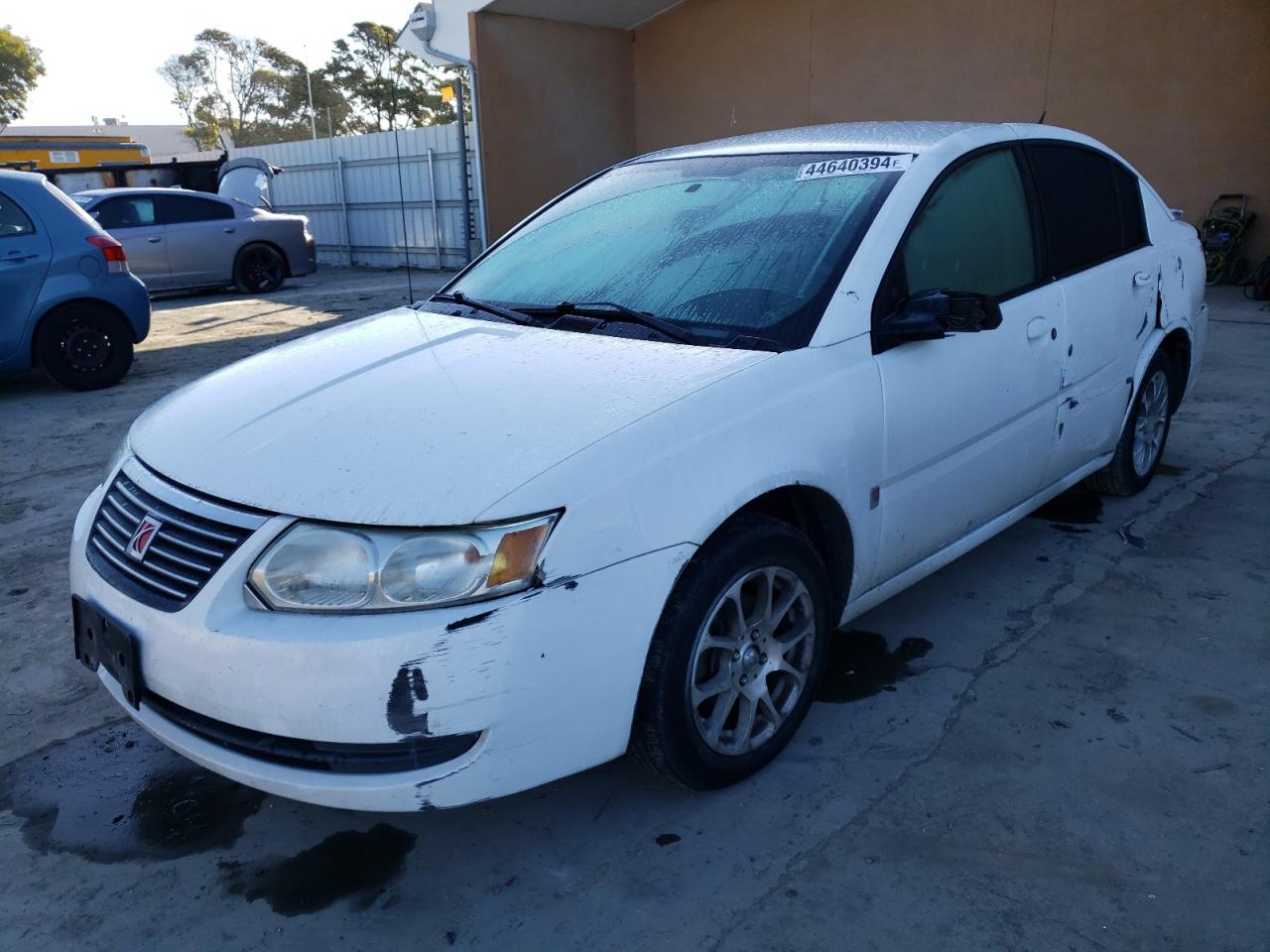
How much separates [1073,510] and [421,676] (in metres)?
3.48

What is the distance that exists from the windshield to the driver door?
20 cm

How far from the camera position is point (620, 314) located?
2842 mm

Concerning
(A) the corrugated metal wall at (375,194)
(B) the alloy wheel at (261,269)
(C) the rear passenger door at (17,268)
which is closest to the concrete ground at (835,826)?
(C) the rear passenger door at (17,268)

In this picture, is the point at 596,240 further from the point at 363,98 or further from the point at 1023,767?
the point at 363,98

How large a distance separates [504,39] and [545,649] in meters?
12.8

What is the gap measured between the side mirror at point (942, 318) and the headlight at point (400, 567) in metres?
1.24

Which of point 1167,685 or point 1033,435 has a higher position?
point 1033,435

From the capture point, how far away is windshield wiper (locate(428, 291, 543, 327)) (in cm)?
304

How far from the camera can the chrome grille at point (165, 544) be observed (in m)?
2.10

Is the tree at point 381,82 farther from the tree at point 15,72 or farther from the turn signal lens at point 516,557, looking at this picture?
the turn signal lens at point 516,557

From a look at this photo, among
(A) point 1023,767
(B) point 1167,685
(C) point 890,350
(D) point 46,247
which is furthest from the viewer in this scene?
(D) point 46,247

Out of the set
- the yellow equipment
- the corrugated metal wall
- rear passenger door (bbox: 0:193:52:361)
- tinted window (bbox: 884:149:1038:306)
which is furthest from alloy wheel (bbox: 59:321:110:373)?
the yellow equipment

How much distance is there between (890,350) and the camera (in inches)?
108

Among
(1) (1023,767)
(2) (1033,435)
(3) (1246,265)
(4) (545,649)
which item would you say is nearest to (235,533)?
(4) (545,649)
